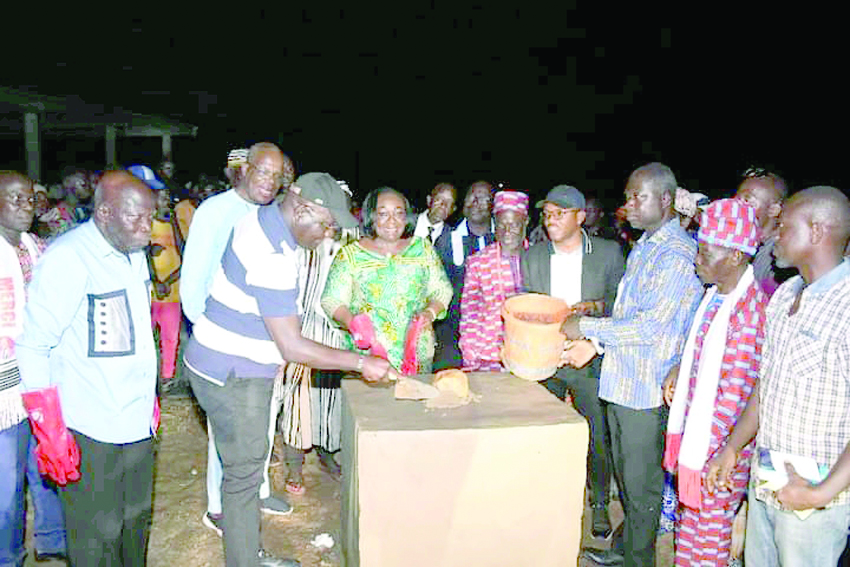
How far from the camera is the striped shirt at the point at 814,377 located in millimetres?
1915

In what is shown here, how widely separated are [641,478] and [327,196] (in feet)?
6.11

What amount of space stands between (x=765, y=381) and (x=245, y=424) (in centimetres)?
199

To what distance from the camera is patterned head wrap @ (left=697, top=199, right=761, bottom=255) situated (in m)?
2.36

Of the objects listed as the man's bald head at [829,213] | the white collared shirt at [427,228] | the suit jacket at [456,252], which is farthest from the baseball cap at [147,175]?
the white collared shirt at [427,228]

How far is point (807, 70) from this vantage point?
10680mm

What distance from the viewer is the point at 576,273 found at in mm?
3439

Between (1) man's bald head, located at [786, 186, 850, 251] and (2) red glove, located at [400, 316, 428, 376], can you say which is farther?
(2) red glove, located at [400, 316, 428, 376]

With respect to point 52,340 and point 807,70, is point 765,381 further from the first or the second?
point 807,70

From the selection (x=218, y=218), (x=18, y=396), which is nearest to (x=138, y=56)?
(x=218, y=218)

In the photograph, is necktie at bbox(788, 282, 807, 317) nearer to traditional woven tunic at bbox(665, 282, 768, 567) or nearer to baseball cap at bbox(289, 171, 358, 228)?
traditional woven tunic at bbox(665, 282, 768, 567)

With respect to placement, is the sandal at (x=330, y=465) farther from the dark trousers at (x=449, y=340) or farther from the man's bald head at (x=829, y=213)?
the man's bald head at (x=829, y=213)

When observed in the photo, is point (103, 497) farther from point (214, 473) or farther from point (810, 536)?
point (810, 536)

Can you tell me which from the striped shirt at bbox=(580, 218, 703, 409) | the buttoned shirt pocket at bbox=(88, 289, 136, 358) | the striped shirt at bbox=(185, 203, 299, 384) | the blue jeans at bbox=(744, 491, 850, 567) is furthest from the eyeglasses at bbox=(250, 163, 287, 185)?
the blue jeans at bbox=(744, 491, 850, 567)

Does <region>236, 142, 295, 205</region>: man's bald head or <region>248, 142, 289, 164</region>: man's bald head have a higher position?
<region>248, 142, 289, 164</region>: man's bald head
